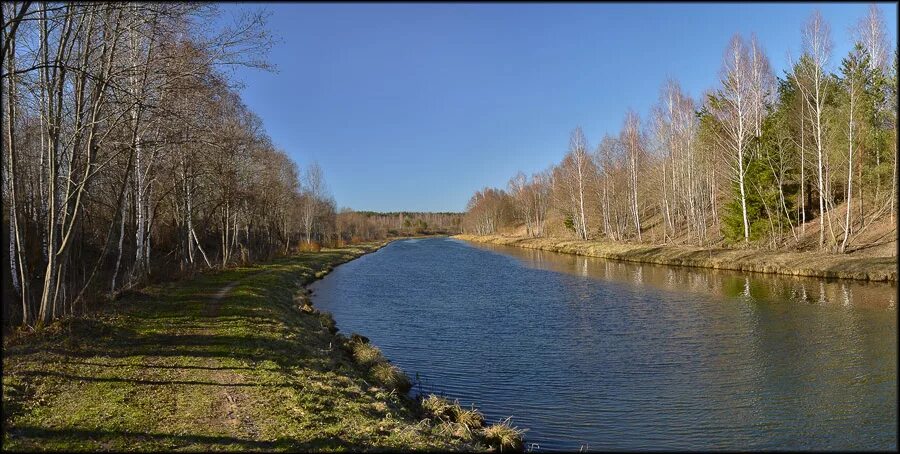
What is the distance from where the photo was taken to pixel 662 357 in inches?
513

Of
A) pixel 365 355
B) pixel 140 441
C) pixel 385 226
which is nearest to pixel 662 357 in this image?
pixel 365 355

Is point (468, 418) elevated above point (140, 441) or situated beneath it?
situated beneath

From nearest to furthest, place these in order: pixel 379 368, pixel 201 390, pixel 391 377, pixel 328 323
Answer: pixel 201 390 < pixel 391 377 < pixel 379 368 < pixel 328 323

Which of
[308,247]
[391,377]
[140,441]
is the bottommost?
[391,377]

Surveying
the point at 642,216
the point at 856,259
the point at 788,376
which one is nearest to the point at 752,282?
the point at 856,259

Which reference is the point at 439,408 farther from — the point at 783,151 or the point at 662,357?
the point at 783,151

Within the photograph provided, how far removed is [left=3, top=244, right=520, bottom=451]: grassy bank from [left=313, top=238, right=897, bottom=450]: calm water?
2.03 metres

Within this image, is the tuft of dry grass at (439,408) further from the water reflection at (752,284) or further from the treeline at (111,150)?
the water reflection at (752,284)

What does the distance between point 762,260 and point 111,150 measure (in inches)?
1244

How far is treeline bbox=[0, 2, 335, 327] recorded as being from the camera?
442 inches

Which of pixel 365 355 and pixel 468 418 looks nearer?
pixel 468 418

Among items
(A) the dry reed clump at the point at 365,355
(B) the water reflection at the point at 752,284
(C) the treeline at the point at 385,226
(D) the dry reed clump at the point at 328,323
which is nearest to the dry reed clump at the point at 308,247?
(C) the treeline at the point at 385,226

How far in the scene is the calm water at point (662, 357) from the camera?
8.68 m

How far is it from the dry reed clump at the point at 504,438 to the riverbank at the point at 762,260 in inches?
915
